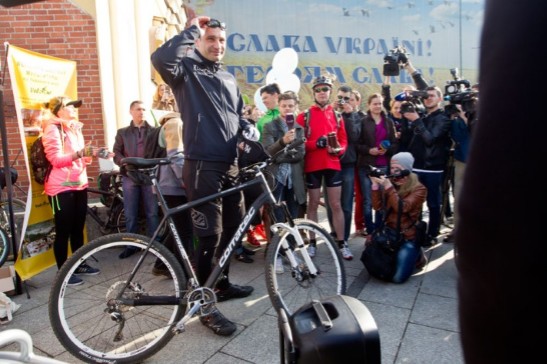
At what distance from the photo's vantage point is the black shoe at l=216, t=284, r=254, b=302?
335 cm

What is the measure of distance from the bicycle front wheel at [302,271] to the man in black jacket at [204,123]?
363 millimetres

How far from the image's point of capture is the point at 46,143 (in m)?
3.77

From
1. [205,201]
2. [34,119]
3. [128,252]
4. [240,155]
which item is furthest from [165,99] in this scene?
[128,252]

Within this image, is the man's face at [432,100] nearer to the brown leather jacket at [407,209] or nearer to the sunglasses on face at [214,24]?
the brown leather jacket at [407,209]

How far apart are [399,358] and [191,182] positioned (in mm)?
1824

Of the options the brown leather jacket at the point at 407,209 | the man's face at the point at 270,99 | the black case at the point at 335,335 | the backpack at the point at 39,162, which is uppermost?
the man's face at the point at 270,99

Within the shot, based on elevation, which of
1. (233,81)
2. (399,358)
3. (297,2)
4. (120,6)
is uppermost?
(297,2)

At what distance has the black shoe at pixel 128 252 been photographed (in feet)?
8.53

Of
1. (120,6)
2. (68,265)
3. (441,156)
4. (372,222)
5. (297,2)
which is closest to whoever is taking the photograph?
(68,265)

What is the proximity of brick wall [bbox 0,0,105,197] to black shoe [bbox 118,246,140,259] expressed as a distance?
13.6 ft

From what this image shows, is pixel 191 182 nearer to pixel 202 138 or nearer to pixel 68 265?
pixel 202 138

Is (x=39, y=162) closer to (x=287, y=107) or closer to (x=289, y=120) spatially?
(x=289, y=120)

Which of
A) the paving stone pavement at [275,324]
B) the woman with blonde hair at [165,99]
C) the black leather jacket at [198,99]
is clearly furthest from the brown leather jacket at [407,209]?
the woman with blonde hair at [165,99]

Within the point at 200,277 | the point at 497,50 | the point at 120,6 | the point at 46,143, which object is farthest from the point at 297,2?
the point at 497,50
